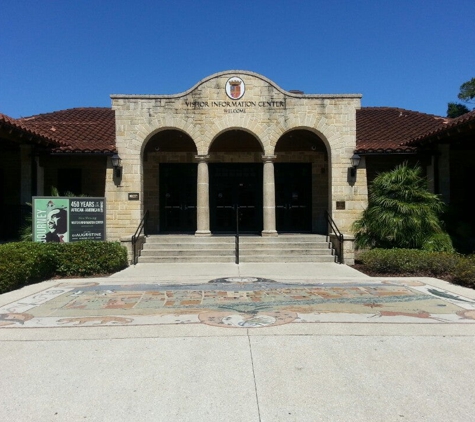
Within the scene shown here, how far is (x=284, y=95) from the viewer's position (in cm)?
1470

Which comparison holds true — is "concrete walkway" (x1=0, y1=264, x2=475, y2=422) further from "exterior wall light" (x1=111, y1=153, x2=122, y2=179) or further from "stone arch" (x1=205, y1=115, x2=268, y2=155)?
"stone arch" (x1=205, y1=115, x2=268, y2=155)

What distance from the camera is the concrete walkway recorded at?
3.48 meters

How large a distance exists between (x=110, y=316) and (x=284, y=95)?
A: 1068 centimetres

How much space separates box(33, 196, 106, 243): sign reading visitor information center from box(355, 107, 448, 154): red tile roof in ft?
29.3

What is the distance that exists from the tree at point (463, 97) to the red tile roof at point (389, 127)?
19.0 meters

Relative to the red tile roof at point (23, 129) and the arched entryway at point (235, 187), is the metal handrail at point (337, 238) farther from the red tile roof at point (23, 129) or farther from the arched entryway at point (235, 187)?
the red tile roof at point (23, 129)

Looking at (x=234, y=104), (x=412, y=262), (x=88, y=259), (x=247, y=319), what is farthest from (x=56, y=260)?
(x=412, y=262)

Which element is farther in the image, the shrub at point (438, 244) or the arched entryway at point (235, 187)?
the arched entryway at point (235, 187)

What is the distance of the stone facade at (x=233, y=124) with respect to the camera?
574 inches

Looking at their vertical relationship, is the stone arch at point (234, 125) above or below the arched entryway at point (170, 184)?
above

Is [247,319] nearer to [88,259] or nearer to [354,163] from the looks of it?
[88,259]

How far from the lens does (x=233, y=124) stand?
14656 mm

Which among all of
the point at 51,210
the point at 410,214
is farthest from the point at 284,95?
the point at 51,210

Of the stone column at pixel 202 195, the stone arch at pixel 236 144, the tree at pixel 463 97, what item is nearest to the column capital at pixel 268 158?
the stone column at pixel 202 195
